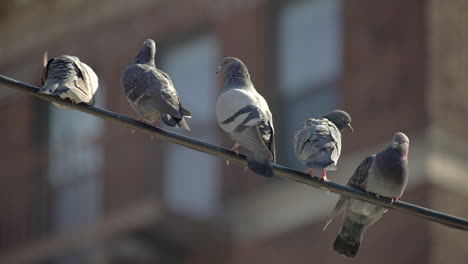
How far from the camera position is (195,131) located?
1521 cm

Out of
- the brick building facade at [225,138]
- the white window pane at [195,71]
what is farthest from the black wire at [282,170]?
the white window pane at [195,71]

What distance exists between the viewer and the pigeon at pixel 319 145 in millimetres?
7352

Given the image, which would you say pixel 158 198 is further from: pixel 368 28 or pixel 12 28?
pixel 12 28

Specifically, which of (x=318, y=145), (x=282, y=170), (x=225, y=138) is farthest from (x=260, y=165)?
(x=225, y=138)

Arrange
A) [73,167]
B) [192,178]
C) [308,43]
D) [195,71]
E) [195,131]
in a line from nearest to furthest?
[195,131], [308,43], [192,178], [195,71], [73,167]

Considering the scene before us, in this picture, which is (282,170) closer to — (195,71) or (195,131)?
(195,131)

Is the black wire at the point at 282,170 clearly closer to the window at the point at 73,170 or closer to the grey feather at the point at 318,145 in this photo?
the grey feather at the point at 318,145

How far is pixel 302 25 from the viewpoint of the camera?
52.2 ft

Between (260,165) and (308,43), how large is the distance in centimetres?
910

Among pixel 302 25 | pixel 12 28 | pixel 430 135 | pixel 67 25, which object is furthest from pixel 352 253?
pixel 12 28

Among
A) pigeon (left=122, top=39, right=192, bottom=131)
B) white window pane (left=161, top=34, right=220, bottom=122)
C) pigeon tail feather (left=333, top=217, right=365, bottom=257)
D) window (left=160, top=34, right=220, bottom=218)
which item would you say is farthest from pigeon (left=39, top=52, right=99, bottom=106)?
white window pane (left=161, top=34, right=220, bottom=122)

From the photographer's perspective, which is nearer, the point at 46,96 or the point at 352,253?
the point at 46,96

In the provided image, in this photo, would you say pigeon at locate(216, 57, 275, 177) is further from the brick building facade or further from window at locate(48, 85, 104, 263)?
window at locate(48, 85, 104, 263)

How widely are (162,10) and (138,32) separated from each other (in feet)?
1.89
